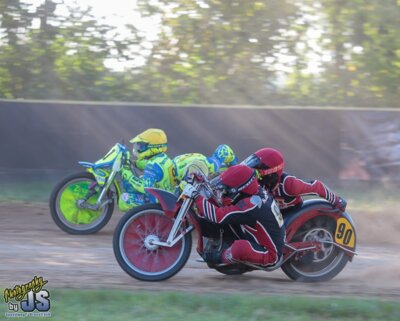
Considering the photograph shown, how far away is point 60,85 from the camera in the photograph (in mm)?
18531

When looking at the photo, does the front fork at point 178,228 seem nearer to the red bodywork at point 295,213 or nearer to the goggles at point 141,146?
the red bodywork at point 295,213

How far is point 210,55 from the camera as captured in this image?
18609mm

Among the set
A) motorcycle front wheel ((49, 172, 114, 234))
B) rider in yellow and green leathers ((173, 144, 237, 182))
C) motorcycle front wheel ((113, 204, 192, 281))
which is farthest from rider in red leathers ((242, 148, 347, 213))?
motorcycle front wheel ((49, 172, 114, 234))

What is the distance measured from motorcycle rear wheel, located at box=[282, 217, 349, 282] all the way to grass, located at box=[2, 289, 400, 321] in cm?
105

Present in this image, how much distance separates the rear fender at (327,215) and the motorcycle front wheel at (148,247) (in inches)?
42.6

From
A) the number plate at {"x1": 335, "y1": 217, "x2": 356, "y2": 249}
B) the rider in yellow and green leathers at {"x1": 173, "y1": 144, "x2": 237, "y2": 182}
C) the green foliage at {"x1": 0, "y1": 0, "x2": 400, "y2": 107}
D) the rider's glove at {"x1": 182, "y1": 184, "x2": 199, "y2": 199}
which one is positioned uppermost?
the rider's glove at {"x1": 182, "y1": 184, "x2": 199, "y2": 199}

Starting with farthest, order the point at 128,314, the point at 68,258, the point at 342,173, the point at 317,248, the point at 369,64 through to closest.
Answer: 1. the point at 369,64
2. the point at 342,173
3. the point at 68,258
4. the point at 317,248
5. the point at 128,314

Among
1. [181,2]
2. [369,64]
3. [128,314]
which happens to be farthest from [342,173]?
[128,314]

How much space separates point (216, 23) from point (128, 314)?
41.8 feet

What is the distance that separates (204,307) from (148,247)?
4.05 feet

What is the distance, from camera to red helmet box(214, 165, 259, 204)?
24.7 ft

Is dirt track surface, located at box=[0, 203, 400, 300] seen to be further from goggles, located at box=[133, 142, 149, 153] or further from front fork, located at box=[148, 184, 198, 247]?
goggles, located at box=[133, 142, 149, 153]

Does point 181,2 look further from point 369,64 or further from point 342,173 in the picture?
point 342,173
